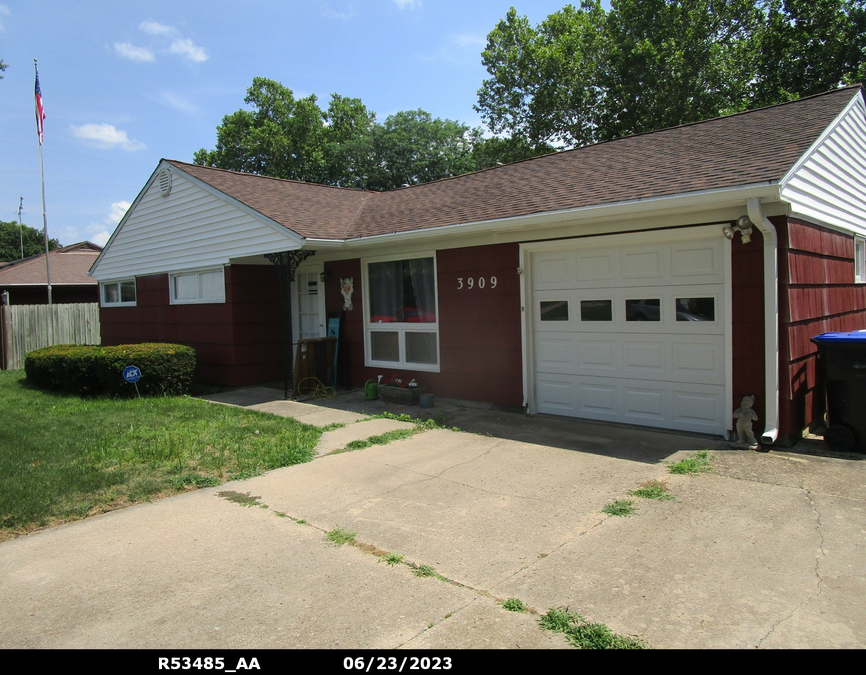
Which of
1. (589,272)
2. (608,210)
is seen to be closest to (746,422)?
(589,272)

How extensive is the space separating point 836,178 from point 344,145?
29243 mm

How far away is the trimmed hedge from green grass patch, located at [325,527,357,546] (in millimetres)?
7923

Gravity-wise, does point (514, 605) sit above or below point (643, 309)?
below

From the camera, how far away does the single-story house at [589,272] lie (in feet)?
21.5

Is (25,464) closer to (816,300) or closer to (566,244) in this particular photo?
(566,244)

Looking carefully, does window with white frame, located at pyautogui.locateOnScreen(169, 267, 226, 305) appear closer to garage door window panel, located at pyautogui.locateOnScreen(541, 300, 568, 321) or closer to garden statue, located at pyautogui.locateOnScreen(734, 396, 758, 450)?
garage door window panel, located at pyautogui.locateOnScreen(541, 300, 568, 321)

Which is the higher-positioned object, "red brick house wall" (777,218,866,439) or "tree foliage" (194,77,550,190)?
"tree foliage" (194,77,550,190)

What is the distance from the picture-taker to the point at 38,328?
693 inches

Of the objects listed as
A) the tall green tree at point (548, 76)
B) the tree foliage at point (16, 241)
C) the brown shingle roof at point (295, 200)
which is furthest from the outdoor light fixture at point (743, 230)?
the tree foliage at point (16, 241)

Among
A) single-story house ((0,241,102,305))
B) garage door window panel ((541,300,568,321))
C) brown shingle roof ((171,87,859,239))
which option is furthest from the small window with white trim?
single-story house ((0,241,102,305))

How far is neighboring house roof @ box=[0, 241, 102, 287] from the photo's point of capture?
2393cm

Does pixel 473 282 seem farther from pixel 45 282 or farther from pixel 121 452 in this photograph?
pixel 45 282

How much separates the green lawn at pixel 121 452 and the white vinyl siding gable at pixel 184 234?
3253mm

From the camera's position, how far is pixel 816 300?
7227 millimetres
